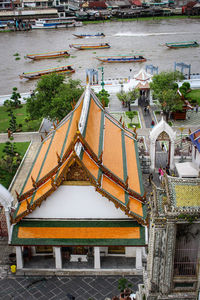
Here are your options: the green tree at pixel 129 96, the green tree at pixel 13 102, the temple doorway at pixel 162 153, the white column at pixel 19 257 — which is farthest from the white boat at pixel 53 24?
the white column at pixel 19 257

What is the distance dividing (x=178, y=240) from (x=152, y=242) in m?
0.93

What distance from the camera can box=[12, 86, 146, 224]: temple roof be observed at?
20859 millimetres

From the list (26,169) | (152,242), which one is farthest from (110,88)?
(152,242)

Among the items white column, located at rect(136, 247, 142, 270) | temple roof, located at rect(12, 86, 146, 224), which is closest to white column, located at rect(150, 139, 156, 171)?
temple roof, located at rect(12, 86, 146, 224)

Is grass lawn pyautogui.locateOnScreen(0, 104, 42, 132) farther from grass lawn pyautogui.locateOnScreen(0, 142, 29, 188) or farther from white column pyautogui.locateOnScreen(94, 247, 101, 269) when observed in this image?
white column pyautogui.locateOnScreen(94, 247, 101, 269)

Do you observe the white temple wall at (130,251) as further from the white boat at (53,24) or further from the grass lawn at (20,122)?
the white boat at (53,24)

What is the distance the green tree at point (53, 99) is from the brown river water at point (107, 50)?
1999 centimetres

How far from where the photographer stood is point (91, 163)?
2178 centimetres

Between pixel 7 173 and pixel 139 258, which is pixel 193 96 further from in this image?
pixel 139 258

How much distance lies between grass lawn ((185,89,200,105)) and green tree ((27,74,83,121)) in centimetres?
1433

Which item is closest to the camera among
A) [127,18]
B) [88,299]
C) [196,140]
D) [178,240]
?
[178,240]

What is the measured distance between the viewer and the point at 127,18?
124 meters

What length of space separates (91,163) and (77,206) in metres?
2.46

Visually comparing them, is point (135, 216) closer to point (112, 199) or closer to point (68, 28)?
point (112, 199)
